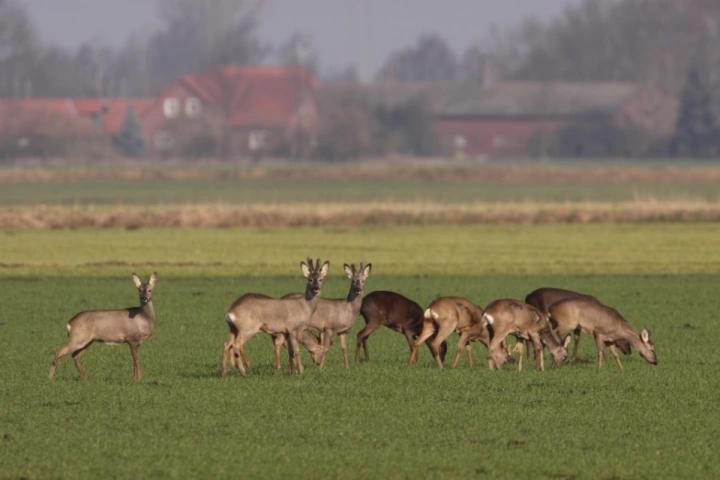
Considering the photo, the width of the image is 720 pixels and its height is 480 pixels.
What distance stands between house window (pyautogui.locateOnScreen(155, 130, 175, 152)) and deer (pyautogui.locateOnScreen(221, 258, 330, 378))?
144m

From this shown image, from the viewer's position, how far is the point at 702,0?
198 metres

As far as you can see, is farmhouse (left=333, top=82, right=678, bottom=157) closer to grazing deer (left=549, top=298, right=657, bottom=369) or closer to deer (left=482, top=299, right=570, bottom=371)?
grazing deer (left=549, top=298, right=657, bottom=369)

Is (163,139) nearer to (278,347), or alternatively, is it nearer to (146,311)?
(278,347)

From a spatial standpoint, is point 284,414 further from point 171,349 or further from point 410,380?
point 171,349

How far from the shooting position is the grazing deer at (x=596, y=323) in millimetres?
22391

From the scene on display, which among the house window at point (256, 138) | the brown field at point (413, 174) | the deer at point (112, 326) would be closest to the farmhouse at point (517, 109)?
the house window at point (256, 138)

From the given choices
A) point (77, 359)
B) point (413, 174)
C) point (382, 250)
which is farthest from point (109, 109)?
point (77, 359)

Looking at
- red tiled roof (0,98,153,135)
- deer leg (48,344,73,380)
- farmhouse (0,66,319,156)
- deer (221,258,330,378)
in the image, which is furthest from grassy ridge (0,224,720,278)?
red tiled roof (0,98,153,135)

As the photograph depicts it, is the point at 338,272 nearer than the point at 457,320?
No

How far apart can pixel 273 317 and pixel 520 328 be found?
379 cm

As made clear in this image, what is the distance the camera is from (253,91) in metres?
160

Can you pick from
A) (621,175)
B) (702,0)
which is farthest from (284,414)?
(702,0)

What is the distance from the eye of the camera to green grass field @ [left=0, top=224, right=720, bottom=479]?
15.4m

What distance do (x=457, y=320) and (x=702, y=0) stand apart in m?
185
